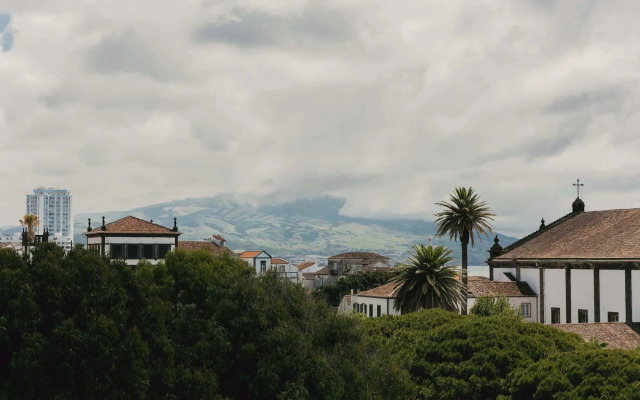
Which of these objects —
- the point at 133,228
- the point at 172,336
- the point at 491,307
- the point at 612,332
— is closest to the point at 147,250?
the point at 133,228

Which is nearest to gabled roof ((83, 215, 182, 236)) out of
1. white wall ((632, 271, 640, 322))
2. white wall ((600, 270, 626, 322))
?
white wall ((600, 270, 626, 322))

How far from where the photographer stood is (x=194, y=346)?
21797mm

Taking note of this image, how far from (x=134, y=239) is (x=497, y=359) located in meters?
63.8

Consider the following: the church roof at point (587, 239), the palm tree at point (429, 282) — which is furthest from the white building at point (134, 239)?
the church roof at point (587, 239)

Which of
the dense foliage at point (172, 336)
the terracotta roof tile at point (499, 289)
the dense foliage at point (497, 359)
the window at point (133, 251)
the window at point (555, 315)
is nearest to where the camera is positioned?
the dense foliage at point (172, 336)

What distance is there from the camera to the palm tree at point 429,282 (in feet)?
193

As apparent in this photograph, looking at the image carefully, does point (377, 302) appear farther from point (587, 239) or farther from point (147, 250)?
point (587, 239)

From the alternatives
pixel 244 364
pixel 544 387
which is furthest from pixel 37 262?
pixel 544 387

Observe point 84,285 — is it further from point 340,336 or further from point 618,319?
point 618,319

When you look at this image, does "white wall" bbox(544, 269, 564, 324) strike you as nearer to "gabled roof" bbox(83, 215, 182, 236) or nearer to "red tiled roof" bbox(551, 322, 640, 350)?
"red tiled roof" bbox(551, 322, 640, 350)

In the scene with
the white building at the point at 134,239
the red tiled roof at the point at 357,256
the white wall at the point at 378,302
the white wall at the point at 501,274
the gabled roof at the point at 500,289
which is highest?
the white building at the point at 134,239

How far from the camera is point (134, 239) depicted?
88.0m

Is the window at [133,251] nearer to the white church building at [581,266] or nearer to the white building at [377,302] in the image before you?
the white building at [377,302]

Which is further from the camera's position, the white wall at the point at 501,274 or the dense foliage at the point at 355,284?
the dense foliage at the point at 355,284
